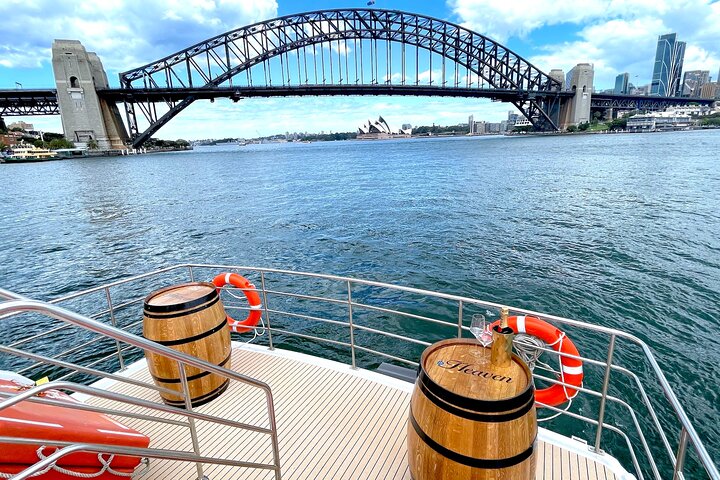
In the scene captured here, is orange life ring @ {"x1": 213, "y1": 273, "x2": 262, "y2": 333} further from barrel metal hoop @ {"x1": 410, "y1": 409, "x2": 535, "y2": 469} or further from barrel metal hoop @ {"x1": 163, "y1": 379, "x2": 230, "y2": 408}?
barrel metal hoop @ {"x1": 410, "y1": 409, "x2": 535, "y2": 469}

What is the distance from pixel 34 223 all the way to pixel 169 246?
13.0m

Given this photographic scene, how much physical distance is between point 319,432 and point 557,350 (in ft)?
8.58

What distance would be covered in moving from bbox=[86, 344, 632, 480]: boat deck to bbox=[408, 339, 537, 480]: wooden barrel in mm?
1006

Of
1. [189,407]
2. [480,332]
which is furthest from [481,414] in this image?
[189,407]

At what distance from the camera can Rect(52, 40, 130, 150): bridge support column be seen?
267 ft

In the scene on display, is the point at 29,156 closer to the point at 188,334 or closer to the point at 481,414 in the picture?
the point at 188,334

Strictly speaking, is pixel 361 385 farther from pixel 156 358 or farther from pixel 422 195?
pixel 422 195

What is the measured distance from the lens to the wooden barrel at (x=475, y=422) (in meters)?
2.19

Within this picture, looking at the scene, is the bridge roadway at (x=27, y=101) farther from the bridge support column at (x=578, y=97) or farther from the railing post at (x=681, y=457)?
the bridge support column at (x=578, y=97)

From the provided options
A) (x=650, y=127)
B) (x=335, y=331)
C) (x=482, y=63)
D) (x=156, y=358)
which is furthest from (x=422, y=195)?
(x=650, y=127)

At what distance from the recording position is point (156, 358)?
160 inches

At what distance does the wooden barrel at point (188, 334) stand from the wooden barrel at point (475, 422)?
8.72 feet

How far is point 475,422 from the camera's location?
2195mm

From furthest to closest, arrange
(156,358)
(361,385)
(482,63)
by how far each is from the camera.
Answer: (482,63) < (361,385) < (156,358)
